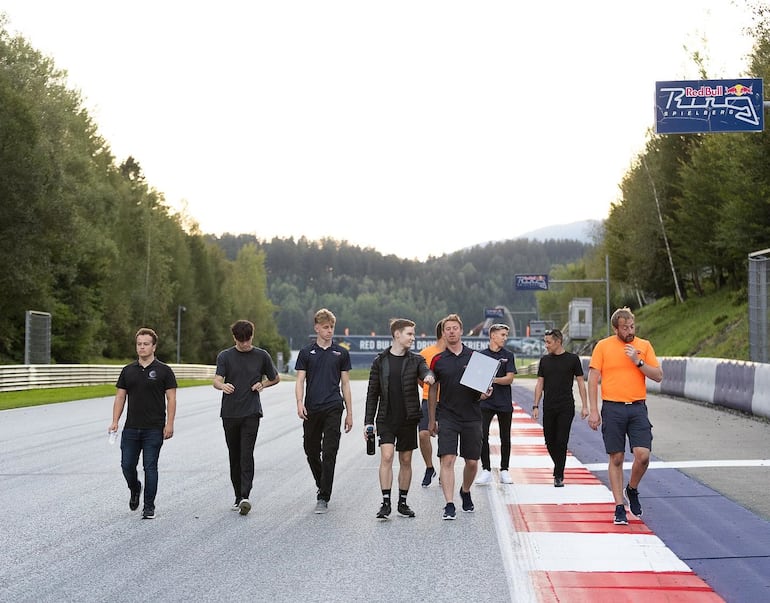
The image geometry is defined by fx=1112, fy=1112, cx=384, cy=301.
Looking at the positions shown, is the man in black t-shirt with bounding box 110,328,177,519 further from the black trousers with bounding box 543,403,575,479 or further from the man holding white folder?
the black trousers with bounding box 543,403,575,479

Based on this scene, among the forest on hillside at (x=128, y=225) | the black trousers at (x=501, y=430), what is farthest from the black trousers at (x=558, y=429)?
the forest on hillside at (x=128, y=225)

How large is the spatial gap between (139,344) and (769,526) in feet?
18.4

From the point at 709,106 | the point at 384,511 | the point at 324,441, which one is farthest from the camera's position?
the point at 709,106

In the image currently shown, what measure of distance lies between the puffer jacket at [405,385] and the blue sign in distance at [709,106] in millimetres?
13449

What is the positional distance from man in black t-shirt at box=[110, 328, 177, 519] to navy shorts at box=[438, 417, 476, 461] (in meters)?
2.40

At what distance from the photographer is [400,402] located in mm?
9719

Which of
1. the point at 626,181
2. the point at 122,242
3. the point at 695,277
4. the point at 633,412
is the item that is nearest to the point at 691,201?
the point at 695,277

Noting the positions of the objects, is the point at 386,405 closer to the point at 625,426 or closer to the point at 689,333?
the point at 625,426

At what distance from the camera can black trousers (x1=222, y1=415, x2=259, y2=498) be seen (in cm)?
991

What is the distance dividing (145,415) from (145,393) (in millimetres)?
196

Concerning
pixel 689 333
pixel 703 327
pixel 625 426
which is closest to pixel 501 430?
pixel 625 426

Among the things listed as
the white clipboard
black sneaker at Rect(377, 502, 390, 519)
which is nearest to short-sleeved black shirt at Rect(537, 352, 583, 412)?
the white clipboard

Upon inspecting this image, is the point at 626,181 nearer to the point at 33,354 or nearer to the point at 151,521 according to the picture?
the point at 33,354

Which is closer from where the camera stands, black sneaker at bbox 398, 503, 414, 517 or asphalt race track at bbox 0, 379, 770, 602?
asphalt race track at bbox 0, 379, 770, 602
